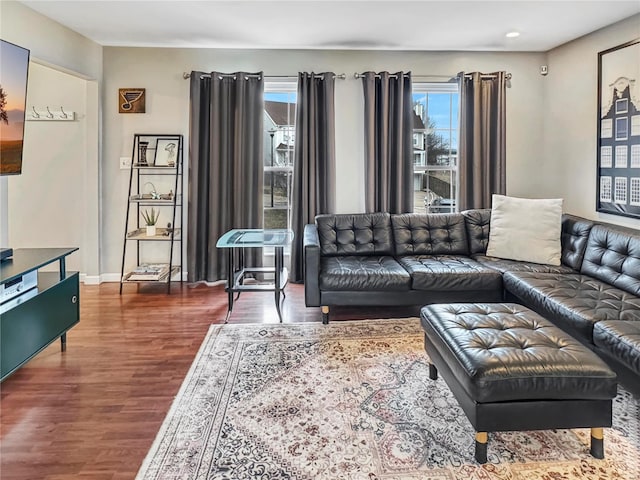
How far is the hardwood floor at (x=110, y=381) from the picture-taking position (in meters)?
A: 1.92

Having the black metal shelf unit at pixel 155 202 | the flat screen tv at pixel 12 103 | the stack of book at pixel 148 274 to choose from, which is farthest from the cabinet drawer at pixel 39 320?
the black metal shelf unit at pixel 155 202

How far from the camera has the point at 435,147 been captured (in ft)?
16.3

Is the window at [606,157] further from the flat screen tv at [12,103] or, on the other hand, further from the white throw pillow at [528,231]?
the flat screen tv at [12,103]

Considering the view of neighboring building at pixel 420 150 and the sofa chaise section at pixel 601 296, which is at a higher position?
the view of neighboring building at pixel 420 150

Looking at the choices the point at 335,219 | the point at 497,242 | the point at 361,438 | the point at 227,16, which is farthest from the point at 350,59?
the point at 361,438

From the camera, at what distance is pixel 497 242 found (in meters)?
3.97

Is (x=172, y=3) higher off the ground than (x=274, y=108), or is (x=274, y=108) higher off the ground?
(x=172, y=3)

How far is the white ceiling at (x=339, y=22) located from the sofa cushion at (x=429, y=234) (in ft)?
5.56

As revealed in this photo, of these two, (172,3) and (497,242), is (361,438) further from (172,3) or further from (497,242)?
(172,3)

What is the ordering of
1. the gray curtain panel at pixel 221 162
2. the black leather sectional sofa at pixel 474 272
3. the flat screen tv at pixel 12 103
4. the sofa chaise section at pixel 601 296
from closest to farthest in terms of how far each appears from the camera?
the sofa chaise section at pixel 601 296, the black leather sectional sofa at pixel 474 272, the flat screen tv at pixel 12 103, the gray curtain panel at pixel 221 162

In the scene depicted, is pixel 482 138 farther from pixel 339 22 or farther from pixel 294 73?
pixel 294 73

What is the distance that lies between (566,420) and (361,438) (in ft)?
2.81

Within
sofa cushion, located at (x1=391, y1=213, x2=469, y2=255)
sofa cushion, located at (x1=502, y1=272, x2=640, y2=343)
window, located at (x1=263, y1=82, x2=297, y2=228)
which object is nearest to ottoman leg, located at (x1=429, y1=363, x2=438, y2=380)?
Result: sofa cushion, located at (x1=502, y1=272, x2=640, y2=343)

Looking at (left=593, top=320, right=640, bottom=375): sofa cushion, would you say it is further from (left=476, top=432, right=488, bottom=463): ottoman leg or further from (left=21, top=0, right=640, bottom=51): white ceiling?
(left=21, top=0, right=640, bottom=51): white ceiling
